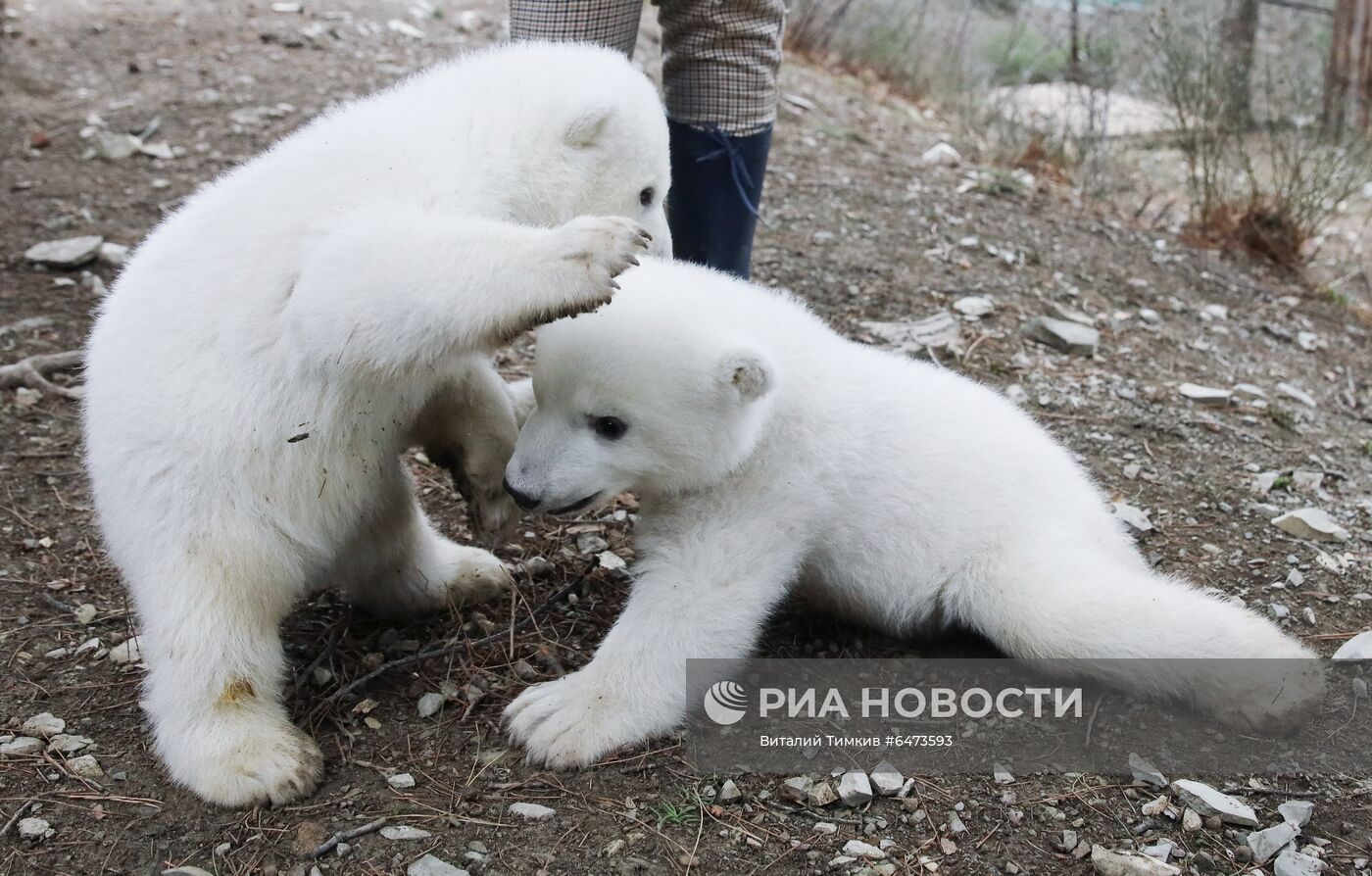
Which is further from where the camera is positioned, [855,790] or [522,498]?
[522,498]

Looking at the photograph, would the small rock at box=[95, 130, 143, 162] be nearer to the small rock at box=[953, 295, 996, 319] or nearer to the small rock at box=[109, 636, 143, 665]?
the small rock at box=[109, 636, 143, 665]

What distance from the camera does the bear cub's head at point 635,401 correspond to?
293 cm

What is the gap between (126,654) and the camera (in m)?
3.24

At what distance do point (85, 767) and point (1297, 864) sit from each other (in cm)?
265

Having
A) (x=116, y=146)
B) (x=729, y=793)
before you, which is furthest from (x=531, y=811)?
(x=116, y=146)

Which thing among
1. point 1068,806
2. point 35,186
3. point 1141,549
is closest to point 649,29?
point 35,186

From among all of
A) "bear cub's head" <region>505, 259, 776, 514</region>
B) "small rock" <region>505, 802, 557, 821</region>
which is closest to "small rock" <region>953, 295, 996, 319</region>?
"bear cub's head" <region>505, 259, 776, 514</region>

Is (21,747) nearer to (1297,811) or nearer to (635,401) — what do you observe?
(635,401)

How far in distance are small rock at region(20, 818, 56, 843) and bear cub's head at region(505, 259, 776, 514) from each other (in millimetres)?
1227

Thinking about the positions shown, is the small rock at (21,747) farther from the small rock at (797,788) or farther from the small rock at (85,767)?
the small rock at (797,788)

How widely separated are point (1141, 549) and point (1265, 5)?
10545 millimetres

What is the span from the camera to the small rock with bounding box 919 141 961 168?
310 inches

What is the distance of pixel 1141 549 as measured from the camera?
3.76 meters

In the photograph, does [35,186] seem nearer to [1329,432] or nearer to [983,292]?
[983,292]
